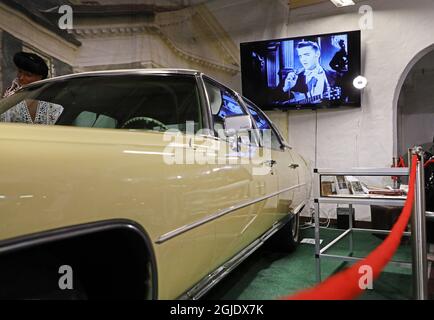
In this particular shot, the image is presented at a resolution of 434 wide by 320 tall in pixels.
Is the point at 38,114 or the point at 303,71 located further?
the point at 303,71

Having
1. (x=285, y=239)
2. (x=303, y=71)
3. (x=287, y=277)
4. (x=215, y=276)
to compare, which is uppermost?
(x=303, y=71)

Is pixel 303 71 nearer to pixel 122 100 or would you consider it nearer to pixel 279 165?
pixel 279 165

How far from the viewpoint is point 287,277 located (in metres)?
2.97

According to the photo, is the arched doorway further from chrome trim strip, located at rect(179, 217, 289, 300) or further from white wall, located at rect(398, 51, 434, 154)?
chrome trim strip, located at rect(179, 217, 289, 300)

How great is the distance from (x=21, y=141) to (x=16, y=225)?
8.1 inches

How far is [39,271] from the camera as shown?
936 millimetres

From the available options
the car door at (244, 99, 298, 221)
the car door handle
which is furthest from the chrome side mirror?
the car door at (244, 99, 298, 221)

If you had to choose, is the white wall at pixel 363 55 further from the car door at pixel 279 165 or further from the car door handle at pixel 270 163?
the car door handle at pixel 270 163

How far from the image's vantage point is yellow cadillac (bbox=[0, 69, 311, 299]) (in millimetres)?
808

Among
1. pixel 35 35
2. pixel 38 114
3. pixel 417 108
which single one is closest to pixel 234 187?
pixel 38 114

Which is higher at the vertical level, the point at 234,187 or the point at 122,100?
the point at 122,100

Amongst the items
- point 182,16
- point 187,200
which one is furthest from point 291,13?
point 187,200

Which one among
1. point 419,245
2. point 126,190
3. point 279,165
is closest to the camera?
point 126,190

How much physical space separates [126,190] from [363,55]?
5364 millimetres
